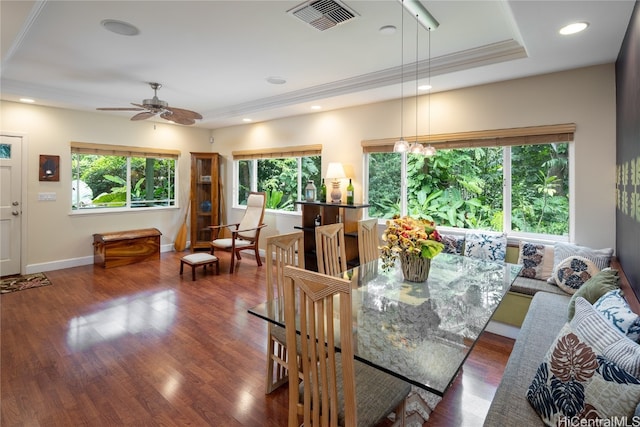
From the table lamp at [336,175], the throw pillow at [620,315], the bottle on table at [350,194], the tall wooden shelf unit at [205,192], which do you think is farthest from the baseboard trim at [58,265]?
the throw pillow at [620,315]

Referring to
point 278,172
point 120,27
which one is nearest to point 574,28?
point 120,27

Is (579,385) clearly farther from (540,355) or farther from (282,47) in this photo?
(282,47)

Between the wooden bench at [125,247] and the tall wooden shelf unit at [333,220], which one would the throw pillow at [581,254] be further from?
the wooden bench at [125,247]

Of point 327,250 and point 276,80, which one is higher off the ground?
point 276,80

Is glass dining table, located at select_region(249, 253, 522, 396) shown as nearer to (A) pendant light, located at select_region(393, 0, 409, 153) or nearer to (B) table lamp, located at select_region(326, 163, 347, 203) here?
(A) pendant light, located at select_region(393, 0, 409, 153)

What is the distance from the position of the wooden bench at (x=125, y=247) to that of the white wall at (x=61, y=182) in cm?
27

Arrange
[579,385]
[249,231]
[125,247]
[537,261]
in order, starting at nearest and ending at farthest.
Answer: [579,385] → [537,261] → [125,247] → [249,231]

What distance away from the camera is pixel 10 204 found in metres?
4.84

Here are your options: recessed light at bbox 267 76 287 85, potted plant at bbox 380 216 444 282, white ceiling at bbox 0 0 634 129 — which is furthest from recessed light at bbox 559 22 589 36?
recessed light at bbox 267 76 287 85

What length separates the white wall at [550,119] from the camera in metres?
3.15

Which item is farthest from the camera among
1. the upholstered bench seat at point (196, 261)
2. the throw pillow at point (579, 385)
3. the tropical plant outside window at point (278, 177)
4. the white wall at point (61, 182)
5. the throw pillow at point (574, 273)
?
the tropical plant outside window at point (278, 177)

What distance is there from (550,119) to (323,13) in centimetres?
254

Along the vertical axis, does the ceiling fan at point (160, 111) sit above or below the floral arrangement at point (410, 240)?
above

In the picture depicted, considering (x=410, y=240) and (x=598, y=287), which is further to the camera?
(x=410, y=240)
